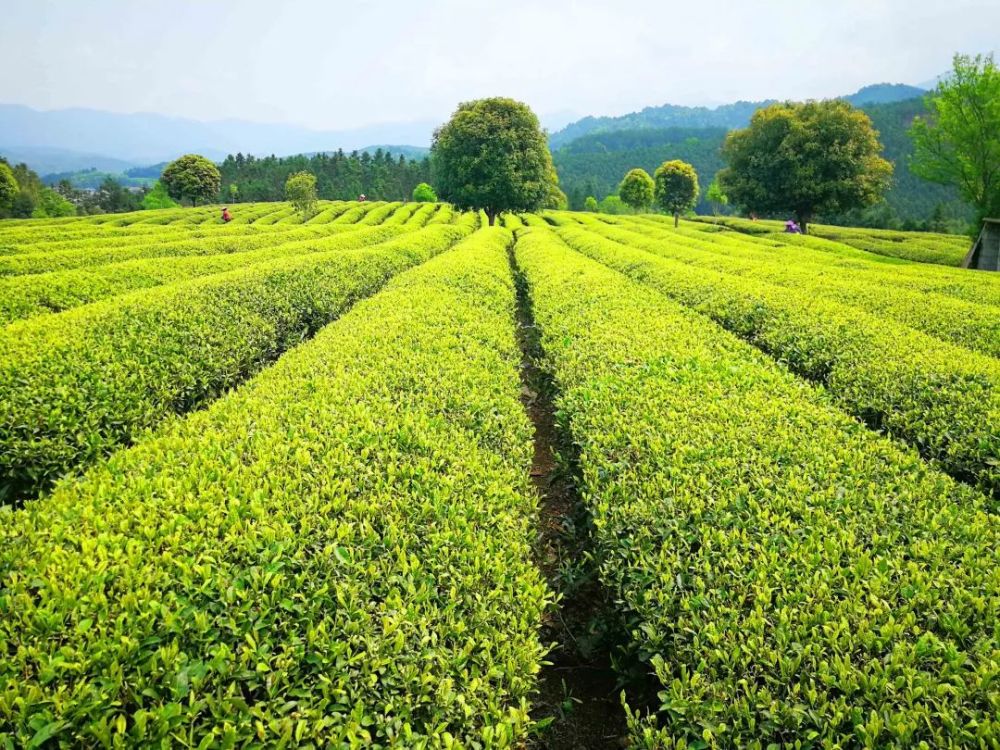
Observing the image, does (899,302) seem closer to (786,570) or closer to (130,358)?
(786,570)

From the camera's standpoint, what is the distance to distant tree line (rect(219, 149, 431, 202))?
109812 mm

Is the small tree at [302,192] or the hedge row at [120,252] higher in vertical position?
the small tree at [302,192]

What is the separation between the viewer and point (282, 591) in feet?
9.50

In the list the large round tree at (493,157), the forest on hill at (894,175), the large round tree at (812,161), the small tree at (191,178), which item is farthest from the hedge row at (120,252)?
the small tree at (191,178)

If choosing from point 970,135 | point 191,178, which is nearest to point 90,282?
point 970,135

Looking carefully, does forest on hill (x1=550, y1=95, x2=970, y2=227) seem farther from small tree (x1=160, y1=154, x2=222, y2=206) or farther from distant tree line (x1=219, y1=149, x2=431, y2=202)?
small tree (x1=160, y1=154, x2=222, y2=206)

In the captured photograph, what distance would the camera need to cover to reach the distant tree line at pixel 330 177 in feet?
360

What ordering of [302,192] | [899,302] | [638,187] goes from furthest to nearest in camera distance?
[638,187] < [302,192] < [899,302]

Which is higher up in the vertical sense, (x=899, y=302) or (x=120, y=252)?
(x=120, y=252)

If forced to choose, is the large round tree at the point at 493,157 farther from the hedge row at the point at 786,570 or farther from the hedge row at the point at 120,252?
the hedge row at the point at 786,570

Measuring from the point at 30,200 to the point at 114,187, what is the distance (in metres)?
32.5

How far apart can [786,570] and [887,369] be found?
535 cm

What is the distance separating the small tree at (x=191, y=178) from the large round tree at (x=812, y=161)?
269ft

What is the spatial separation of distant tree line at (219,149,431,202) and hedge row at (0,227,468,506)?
105727mm
